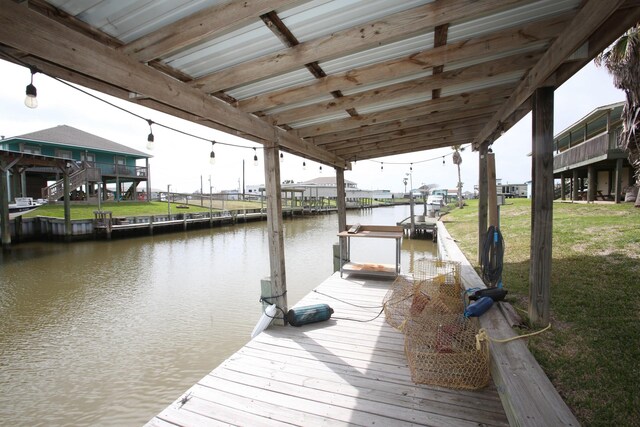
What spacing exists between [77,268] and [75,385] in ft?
28.5

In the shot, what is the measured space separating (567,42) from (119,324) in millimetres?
8101

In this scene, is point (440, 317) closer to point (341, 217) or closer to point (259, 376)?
point (259, 376)

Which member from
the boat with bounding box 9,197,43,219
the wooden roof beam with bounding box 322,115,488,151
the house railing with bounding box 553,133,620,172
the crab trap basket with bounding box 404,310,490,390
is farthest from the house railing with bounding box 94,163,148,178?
the house railing with bounding box 553,133,620,172

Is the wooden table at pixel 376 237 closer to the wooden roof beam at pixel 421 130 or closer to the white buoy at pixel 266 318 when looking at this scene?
the wooden roof beam at pixel 421 130

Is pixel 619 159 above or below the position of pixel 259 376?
above

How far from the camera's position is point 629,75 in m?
9.04

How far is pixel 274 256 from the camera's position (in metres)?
4.45

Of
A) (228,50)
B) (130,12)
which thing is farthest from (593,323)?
(130,12)

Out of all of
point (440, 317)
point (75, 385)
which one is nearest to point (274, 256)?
point (440, 317)

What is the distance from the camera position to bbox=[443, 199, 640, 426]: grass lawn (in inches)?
95.5

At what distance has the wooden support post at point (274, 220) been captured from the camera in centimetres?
436

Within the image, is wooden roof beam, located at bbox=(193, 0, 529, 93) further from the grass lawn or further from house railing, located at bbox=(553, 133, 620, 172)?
house railing, located at bbox=(553, 133, 620, 172)

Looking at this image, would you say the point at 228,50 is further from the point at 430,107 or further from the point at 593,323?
the point at 593,323

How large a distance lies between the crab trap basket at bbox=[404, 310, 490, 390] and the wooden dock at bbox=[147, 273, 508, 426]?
0.10m
